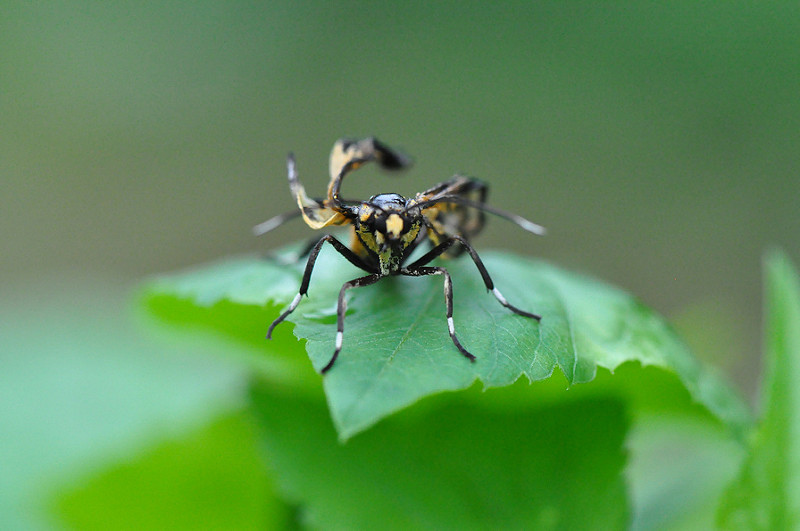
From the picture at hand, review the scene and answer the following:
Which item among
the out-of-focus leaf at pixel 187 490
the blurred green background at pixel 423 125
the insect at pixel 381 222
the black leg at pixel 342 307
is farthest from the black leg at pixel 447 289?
the blurred green background at pixel 423 125

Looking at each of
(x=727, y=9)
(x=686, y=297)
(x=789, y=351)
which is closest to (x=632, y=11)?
(x=727, y=9)

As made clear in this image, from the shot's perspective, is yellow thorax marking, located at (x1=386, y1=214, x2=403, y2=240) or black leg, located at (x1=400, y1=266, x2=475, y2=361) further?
yellow thorax marking, located at (x1=386, y1=214, x2=403, y2=240)

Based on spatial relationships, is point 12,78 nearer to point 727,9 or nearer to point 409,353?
point 727,9

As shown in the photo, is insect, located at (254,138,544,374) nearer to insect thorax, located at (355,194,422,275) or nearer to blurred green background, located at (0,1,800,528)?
insect thorax, located at (355,194,422,275)

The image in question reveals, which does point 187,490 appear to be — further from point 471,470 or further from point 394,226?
point 394,226

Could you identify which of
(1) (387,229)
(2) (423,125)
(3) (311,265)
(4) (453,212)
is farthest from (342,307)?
(2) (423,125)

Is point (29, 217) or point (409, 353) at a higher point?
point (409, 353)

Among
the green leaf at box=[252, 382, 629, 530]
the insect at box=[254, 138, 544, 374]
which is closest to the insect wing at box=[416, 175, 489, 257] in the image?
the insect at box=[254, 138, 544, 374]
